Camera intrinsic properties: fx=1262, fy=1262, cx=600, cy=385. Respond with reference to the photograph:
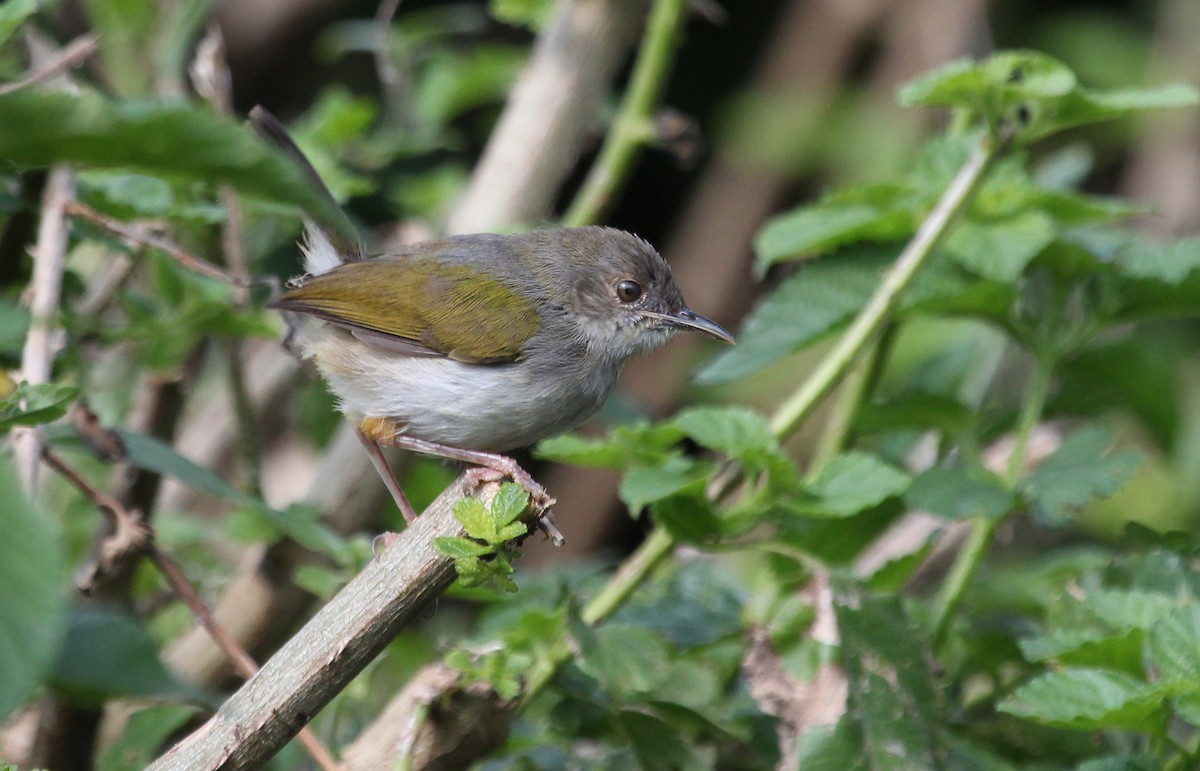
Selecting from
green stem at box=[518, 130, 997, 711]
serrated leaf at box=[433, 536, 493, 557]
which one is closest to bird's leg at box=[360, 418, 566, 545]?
serrated leaf at box=[433, 536, 493, 557]

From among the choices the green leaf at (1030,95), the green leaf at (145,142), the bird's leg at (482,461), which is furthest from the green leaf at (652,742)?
the green leaf at (145,142)

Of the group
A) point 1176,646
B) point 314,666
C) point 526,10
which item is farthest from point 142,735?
point 526,10

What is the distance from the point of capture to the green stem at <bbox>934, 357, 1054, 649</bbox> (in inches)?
106

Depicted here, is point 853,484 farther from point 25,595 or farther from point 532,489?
point 25,595

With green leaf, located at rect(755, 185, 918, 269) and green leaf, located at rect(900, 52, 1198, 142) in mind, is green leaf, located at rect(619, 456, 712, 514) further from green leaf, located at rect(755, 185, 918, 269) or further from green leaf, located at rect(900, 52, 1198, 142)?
green leaf, located at rect(900, 52, 1198, 142)

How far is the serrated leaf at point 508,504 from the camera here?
188 cm

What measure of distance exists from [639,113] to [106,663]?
2.24 m

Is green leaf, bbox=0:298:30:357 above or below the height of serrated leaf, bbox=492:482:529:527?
above

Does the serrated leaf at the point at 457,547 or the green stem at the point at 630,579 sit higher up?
the serrated leaf at the point at 457,547

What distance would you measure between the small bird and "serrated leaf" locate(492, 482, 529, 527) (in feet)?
1.91

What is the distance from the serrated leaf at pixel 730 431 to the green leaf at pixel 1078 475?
22.5 inches

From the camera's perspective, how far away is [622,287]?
3268 millimetres

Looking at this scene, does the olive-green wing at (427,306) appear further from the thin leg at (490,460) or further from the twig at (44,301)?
the twig at (44,301)

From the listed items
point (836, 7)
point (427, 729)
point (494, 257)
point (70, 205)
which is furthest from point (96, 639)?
point (836, 7)
